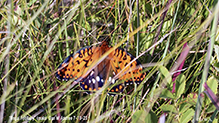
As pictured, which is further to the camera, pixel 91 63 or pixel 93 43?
pixel 93 43

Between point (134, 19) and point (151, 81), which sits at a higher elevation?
point (134, 19)

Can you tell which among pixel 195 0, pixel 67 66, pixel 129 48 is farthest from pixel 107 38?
pixel 195 0

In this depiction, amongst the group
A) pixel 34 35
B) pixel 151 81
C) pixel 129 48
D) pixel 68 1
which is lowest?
pixel 151 81

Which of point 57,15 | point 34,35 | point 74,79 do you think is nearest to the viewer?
point 74,79

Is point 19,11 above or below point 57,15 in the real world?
above

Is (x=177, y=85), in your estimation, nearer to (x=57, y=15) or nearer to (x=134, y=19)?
(x=134, y=19)

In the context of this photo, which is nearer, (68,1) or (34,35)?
(34,35)

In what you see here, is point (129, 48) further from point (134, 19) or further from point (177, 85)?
point (177, 85)

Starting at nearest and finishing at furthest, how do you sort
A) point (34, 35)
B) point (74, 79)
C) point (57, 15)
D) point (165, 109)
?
1. point (165, 109)
2. point (74, 79)
3. point (34, 35)
4. point (57, 15)

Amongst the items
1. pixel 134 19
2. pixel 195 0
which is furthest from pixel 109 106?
pixel 195 0
